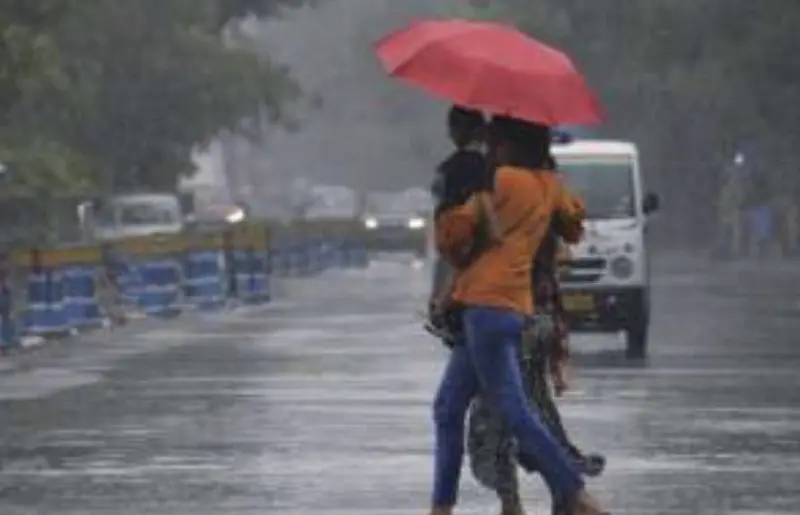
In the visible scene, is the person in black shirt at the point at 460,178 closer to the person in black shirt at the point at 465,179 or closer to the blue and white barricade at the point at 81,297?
the person in black shirt at the point at 465,179

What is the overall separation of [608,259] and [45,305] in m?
8.55

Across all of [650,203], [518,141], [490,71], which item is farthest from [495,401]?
[650,203]

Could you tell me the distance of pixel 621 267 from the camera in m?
30.7

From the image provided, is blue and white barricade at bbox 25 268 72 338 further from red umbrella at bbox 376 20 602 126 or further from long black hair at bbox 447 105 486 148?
long black hair at bbox 447 105 486 148

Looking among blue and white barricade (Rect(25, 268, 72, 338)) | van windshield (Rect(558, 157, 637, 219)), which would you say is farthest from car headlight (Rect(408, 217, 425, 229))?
van windshield (Rect(558, 157, 637, 219))

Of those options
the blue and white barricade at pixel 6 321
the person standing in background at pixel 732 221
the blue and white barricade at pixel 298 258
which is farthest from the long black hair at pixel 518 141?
the person standing in background at pixel 732 221

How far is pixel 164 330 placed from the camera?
3875 cm

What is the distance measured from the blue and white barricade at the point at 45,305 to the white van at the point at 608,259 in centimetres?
797

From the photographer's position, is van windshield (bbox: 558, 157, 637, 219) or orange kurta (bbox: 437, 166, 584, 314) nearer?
orange kurta (bbox: 437, 166, 584, 314)

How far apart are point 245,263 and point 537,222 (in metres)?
36.6

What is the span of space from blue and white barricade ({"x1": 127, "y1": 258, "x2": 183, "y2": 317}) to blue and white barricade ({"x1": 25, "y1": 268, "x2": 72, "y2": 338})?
6700 mm

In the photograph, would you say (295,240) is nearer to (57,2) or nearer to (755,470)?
(57,2)

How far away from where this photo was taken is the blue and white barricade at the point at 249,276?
49.4 meters

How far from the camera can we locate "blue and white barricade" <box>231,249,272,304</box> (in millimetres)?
49428
